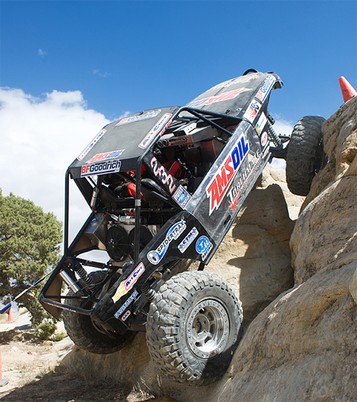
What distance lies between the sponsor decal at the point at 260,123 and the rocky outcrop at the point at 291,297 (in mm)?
900

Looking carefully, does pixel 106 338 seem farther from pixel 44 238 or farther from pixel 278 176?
pixel 44 238

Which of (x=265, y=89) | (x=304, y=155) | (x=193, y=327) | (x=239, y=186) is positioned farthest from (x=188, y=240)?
(x=265, y=89)

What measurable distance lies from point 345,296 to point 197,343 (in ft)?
7.51

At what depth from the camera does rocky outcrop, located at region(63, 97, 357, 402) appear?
317 cm

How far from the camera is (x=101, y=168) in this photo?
5738 millimetres

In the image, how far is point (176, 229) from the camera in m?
5.68

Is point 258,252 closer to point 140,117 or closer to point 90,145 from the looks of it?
point 140,117

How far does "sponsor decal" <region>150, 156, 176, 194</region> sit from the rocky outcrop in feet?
5.25

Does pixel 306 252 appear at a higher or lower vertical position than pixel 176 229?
lower

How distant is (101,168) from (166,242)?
44.8 inches

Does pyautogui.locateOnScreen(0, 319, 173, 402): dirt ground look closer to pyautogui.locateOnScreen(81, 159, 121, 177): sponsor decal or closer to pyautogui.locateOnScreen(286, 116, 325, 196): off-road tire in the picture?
pyautogui.locateOnScreen(81, 159, 121, 177): sponsor decal

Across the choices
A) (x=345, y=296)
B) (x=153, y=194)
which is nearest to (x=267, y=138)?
(x=153, y=194)

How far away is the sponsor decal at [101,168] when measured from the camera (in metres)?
5.57

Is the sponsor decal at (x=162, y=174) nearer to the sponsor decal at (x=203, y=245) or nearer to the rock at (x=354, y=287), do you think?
the sponsor decal at (x=203, y=245)
